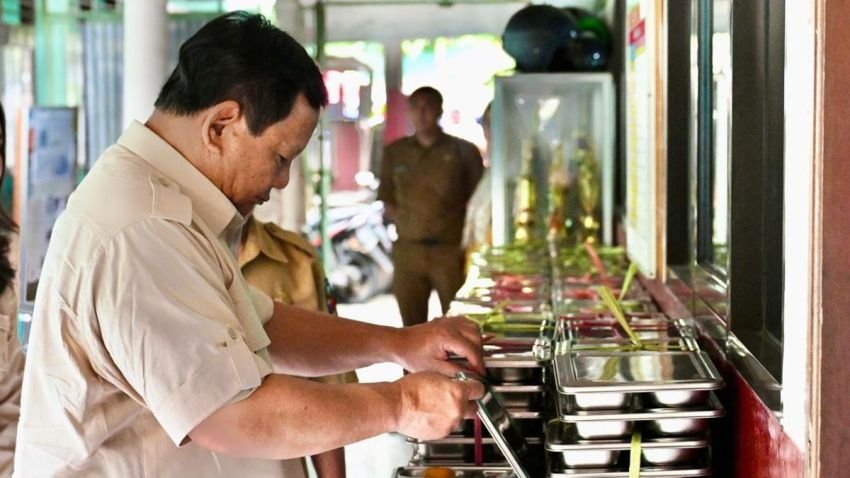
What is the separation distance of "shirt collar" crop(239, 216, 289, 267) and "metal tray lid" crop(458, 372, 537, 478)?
3.77 ft

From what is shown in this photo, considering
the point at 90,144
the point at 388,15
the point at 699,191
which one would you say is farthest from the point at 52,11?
the point at 699,191

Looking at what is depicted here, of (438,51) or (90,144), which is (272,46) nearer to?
(90,144)

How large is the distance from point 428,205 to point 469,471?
174 inches

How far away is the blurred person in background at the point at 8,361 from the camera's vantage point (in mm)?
2723

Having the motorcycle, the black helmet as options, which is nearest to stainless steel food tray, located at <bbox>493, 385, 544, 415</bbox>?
the black helmet

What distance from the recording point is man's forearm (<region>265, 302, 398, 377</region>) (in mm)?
2365

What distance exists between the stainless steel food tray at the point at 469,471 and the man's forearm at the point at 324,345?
0.75 ft

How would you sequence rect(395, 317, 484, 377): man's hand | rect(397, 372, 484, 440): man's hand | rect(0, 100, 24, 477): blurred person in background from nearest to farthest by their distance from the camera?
rect(397, 372, 484, 440): man's hand < rect(395, 317, 484, 377): man's hand < rect(0, 100, 24, 477): blurred person in background

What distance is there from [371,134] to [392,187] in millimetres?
3045

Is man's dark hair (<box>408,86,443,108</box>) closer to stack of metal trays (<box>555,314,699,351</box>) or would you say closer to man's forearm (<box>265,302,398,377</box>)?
stack of metal trays (<box>555,314,699,351</box>)

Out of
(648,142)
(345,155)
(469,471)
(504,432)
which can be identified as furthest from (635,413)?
(345,155)

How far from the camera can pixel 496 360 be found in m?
2.45

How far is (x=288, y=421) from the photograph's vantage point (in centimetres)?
170

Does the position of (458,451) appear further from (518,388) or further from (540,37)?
(540,37)
